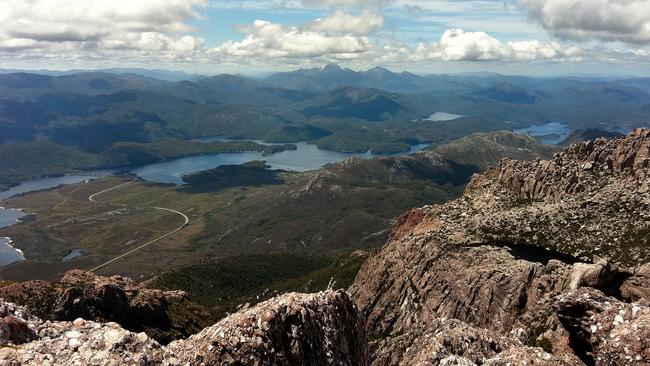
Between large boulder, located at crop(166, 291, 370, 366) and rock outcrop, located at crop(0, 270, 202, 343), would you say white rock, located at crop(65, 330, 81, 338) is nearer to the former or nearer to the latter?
large boulder, located at crop(166, 291, 370, 366)

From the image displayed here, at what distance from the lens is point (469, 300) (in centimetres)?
6900

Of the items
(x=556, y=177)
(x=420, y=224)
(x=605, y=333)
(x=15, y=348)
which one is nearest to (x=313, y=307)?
(x=15, y=348)

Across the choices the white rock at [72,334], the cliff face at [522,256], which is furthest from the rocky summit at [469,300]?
the cliff face at [522,256]

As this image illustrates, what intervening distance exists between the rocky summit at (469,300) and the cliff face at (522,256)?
228mm

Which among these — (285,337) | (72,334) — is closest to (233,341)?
(285,337)

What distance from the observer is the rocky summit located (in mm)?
22703

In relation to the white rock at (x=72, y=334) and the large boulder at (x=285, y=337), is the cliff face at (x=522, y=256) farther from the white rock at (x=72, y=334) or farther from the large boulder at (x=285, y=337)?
the white rock at (x=72, y=334)

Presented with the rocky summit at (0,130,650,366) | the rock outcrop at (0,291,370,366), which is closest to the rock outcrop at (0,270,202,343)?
the rocky summit at (0,130,650,366)

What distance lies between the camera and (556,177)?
325 ft

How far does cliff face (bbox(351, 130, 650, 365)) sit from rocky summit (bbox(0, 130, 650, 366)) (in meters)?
0.23

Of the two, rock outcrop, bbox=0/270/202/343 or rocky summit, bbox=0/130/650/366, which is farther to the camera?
rock outcrop, bbox=0/270/202/343

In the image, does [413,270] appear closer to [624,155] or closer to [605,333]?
[624,155]

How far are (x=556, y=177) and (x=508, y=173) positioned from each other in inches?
466

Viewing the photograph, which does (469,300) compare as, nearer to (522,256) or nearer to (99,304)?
(522,256)
